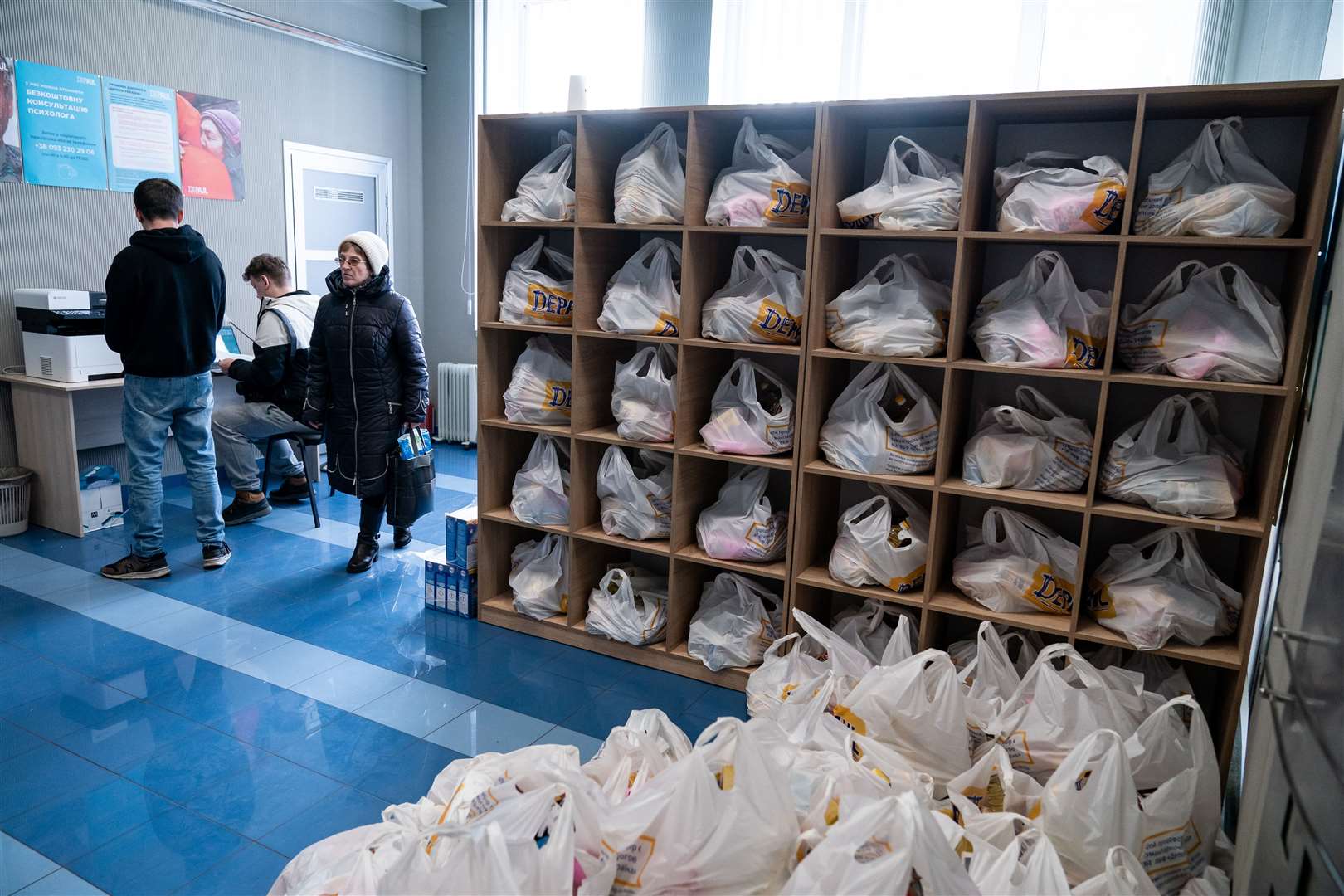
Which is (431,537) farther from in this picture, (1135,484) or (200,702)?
(1135,484)

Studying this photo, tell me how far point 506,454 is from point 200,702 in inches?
54.6

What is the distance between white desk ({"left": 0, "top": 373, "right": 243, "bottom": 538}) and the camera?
4.29m

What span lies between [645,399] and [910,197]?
112 centimetres

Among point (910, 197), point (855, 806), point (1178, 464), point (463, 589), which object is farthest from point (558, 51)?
point (855, 806)

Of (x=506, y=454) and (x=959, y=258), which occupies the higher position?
(x=959, y=258)

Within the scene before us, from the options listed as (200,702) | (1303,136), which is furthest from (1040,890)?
(200,702)

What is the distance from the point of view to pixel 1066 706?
2.22 m

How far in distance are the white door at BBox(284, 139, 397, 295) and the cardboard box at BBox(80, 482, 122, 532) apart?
199cm

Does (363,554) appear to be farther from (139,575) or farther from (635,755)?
(635,755)

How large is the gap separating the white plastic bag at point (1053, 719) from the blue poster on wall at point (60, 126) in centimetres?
499

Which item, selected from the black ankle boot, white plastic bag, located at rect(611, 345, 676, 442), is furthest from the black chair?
white plastic bag, located at rect(611, 345, 676, 442)

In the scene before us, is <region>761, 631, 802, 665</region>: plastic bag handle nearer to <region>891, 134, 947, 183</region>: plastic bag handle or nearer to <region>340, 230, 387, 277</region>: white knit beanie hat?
<region>891, 134, 947, 183</region>: plastic bag handle

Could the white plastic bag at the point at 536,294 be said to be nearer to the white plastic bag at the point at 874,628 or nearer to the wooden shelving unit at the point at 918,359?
the wooden shelving unit at the point at 918,359

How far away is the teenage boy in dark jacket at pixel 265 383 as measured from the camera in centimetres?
447
